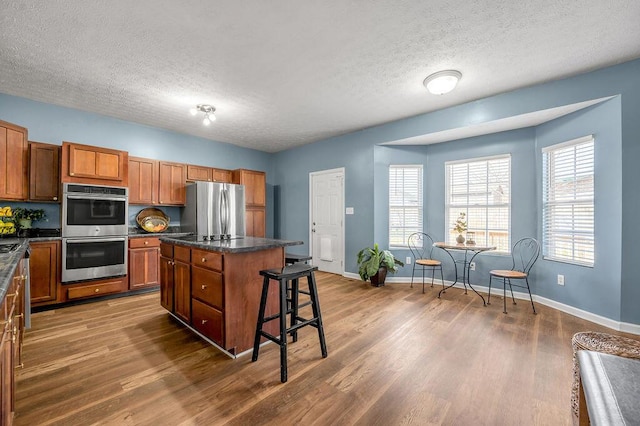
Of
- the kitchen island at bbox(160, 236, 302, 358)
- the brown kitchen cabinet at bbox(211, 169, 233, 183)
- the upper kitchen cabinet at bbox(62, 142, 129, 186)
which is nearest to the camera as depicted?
the kitchen island at bbox(160, 236, 302, 358)

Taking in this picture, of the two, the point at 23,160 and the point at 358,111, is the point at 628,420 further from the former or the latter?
the point at 23,160

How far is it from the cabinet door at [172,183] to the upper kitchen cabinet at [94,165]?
618 millimetres

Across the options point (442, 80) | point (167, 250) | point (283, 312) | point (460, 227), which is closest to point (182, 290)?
point (167, 250)

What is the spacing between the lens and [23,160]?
134 inches

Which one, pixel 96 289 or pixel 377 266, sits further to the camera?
pixel 377 266

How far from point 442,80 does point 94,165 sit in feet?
14.9

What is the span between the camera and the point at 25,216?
3.51 metres

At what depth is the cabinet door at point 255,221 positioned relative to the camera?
5711 mm

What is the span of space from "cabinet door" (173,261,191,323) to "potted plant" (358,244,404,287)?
8.87ft

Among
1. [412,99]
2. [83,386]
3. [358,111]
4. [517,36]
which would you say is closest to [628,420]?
[83,386]

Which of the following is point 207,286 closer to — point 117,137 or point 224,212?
point 224,212

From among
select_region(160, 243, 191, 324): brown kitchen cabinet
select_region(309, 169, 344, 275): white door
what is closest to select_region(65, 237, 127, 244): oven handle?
select_region(160, 243, 191, 324): brown kitchen cabinet

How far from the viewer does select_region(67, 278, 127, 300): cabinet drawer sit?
140 inches

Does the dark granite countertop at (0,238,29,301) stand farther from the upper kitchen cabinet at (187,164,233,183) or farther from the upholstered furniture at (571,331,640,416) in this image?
the upper kitchen cabinet at (187,164,233,183)
